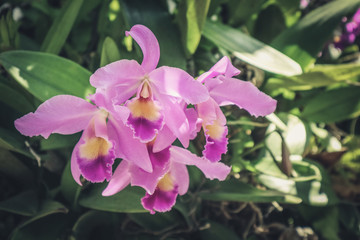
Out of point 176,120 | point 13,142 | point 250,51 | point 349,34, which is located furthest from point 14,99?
point 349,34

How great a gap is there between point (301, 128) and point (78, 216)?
2.11ft

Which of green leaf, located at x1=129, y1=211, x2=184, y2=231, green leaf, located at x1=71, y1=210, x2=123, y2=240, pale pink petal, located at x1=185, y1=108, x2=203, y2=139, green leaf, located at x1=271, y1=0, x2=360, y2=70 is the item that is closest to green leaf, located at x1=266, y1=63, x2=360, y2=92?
green leaf, located at x1=271, y1=0, x2=360, y2=70

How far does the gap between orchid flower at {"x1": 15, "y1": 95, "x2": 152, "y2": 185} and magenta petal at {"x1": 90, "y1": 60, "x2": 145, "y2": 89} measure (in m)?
0.05

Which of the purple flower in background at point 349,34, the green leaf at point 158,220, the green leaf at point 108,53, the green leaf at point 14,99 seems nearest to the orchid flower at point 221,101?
the green leaf at point 108,53

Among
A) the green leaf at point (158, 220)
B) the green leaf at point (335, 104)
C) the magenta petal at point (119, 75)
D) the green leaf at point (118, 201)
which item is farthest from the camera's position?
the green leaf at point (335, 104)

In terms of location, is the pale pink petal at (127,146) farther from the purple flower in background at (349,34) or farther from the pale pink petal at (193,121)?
the purple flower in background at (349,34)

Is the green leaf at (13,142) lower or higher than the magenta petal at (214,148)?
lower

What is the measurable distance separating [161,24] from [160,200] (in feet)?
1.55

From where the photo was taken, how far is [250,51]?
0.84m

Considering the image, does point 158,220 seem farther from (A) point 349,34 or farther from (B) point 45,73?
(A) point 349,34

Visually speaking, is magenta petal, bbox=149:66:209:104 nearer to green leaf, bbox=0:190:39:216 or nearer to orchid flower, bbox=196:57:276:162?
orchid flower, bbox=196:57:276:162

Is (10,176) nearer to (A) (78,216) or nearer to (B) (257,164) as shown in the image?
(A) (78,216)

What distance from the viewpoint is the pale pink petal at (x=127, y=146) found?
0.58m

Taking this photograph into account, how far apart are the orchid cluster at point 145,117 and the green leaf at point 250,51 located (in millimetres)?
216
